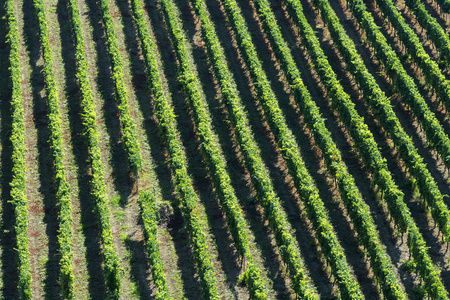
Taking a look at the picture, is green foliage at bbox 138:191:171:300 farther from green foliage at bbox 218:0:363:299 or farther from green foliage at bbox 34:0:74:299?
green foliage at bbox 218:0:363:299

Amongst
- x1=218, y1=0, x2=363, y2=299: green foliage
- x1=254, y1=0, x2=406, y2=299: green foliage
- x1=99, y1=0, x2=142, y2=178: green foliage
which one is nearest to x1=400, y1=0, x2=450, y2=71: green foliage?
x1=254, y1=0, x2=406, y2=299: green foliage

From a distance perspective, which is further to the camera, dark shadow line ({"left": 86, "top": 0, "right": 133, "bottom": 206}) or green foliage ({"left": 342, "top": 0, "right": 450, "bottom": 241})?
dark shadow line ({"left": 86, "top": 0, "right": 133, "bottom": 206})

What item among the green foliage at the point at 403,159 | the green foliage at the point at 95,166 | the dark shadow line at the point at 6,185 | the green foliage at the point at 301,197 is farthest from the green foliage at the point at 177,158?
the green foliage at the point at 403,159

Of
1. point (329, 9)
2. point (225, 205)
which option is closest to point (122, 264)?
point (225, 205)

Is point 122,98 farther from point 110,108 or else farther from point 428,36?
point 428,36

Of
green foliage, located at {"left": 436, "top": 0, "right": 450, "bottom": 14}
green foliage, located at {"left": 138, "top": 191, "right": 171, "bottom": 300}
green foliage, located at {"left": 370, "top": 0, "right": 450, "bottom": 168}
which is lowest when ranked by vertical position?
green foliage, located at {"left": 138, "top": 191, "right": 171, "bottom": 300}

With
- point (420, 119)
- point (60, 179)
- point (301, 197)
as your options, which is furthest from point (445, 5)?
point (60, 179)

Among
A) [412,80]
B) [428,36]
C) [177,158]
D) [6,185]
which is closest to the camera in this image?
[6,185]
